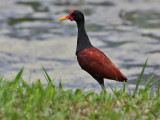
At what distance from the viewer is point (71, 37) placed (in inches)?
420

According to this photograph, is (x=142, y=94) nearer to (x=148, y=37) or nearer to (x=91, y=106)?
(x=91, y=106)

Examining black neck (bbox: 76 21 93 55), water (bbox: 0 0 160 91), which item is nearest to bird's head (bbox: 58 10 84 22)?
black neck (bbox: 76 21 93 55)

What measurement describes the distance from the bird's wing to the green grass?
490 millimetres

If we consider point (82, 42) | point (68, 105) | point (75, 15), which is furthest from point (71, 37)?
point (68, 105)

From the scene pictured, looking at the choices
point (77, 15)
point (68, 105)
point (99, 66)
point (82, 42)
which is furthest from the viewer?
point (77, 15)

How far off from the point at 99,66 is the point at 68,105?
41.7 inches

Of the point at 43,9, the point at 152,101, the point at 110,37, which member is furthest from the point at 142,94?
the point at 43,9

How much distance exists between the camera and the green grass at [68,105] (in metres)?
4.13

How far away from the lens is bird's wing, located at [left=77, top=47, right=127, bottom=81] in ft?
17.5

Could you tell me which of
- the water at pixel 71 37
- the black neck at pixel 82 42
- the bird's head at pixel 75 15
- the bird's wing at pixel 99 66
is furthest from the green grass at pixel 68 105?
the water at pixel 71 37

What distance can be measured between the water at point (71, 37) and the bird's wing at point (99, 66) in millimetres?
Result: 1903

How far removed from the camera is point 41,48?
9867 mm

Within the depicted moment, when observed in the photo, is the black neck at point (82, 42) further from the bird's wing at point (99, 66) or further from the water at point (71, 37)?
the water at point (71, 37)

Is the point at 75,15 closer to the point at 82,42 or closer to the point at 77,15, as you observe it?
the point at 77,15
